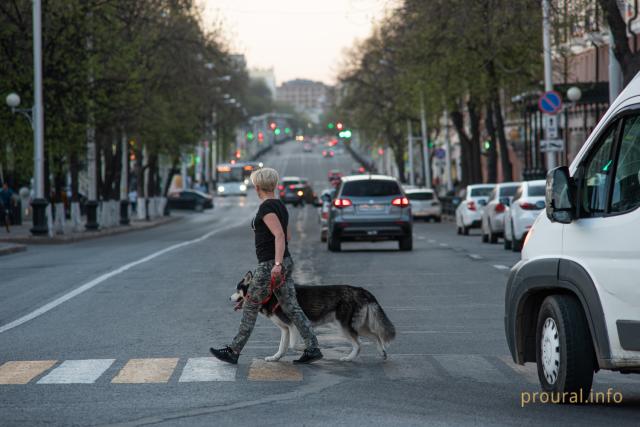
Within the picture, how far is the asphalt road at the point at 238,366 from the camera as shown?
947 centimetres

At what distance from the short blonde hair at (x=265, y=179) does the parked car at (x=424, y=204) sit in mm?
56010

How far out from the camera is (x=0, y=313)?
18.3 metres

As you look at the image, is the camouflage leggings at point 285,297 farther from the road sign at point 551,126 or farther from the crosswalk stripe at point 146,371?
the road sign at point 551,126

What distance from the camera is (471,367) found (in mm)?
12172

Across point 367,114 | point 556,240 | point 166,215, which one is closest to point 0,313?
point 556,240

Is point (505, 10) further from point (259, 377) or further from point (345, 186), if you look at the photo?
point (259, 377)

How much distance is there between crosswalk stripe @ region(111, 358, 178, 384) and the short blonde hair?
156 cm

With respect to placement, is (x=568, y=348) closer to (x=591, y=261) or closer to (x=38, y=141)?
(x=591, y=261)

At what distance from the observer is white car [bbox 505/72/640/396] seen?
8.85 metres

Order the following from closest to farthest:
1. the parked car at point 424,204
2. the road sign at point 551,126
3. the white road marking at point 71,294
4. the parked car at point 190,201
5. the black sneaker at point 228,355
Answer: the black sneaker at point 228,355
the white road marking at point 71,294
the road sign at point 551,126
the parked car at point 424,204
the parked car at point 190,201

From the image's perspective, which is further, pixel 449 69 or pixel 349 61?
pixel 349 61

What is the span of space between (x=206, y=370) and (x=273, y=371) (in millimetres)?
513

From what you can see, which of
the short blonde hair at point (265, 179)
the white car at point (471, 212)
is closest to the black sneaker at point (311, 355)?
the short blonde hair at point (265, 179)

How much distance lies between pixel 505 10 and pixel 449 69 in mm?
24122
